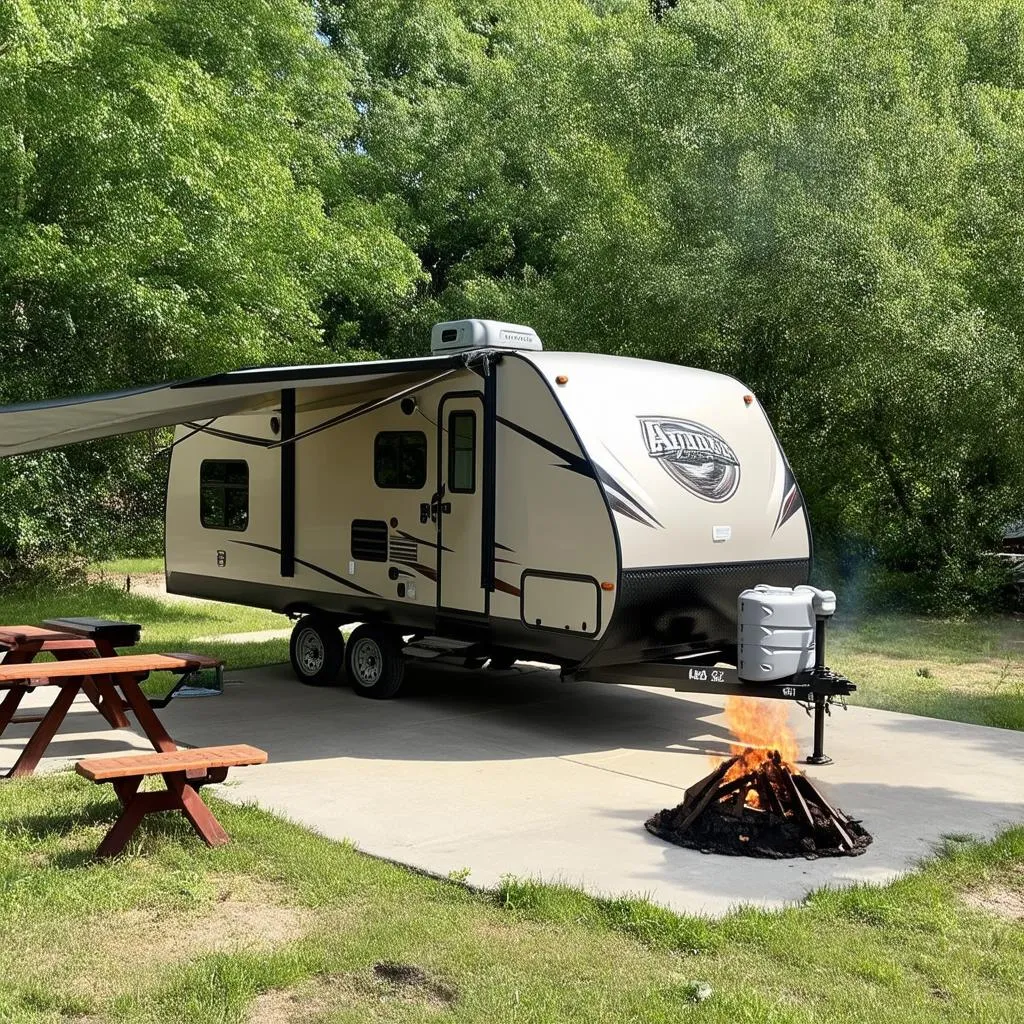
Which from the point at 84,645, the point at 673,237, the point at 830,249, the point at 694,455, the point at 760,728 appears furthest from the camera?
the point at 673,237

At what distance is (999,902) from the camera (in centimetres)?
542

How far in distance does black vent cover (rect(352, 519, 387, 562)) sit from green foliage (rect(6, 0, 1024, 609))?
5.50m

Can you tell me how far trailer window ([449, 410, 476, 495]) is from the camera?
906 cm

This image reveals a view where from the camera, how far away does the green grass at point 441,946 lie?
4.23 meters

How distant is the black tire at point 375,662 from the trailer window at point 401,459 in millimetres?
1217

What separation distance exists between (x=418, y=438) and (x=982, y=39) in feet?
51.6

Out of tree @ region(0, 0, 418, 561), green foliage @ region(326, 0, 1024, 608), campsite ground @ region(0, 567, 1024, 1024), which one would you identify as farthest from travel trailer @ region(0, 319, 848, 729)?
green foliage @ region(326, 0, 1024, 608)

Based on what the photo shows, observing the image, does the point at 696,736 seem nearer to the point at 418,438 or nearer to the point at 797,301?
the point at 418,438

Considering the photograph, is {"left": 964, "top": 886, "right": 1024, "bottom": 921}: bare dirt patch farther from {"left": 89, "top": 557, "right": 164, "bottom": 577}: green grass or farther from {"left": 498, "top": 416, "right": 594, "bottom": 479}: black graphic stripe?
{"left": 89, "top": 557, "right": 164, "bottom": 577}: green grass

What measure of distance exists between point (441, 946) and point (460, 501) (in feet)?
15.5

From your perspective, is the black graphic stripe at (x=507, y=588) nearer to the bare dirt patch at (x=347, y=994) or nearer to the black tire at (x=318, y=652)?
the black tire at (x=318, y=652)

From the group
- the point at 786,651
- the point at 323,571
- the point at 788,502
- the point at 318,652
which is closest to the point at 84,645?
the point at 323,571

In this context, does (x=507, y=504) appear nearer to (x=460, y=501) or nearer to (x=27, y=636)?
(x=460, y=501)

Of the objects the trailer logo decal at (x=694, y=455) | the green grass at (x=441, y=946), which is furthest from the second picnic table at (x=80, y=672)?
the trailer logo decal at (x=694, y=455)
